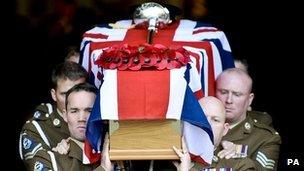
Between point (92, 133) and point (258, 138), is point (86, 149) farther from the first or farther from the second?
point (258, 138)

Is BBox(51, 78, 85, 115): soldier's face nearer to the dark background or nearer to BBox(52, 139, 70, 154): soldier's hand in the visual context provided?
BBox(52, 139, 70, 154): soldier's hand

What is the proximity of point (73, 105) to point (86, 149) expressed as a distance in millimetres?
241

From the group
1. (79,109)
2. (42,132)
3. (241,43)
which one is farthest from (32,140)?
(241,43)

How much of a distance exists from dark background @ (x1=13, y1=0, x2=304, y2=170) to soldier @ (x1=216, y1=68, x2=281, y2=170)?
1089 millimetres

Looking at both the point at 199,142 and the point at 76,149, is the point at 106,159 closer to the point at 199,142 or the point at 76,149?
the point at 76,149

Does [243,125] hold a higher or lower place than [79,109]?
lower

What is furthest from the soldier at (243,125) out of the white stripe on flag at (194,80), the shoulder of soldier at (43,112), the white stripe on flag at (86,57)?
the shoulder of soldier at (43,112)

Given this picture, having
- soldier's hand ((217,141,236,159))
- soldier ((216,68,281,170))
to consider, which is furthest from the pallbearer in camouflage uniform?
soldier ((216,68,281,170))

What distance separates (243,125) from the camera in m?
6.11

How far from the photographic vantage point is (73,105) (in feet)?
18.6

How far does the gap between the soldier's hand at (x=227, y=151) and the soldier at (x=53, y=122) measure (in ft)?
2.78

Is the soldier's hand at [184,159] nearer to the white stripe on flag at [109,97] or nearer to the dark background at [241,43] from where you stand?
the white stripe on flag at [109,97]

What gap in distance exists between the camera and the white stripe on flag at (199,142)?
5523 mm

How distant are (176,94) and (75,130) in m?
0.61
